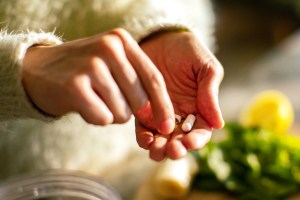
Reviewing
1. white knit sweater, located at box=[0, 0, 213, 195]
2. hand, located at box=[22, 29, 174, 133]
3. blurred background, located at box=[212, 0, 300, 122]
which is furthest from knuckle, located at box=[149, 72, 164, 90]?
blurred background, located at box=[212, 0, 300, 122]

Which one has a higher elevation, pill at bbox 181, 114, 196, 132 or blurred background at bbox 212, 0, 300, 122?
pill at bbox 181, 114, 196, 132

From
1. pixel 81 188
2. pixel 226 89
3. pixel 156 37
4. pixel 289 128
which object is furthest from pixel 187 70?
pixel 226 89

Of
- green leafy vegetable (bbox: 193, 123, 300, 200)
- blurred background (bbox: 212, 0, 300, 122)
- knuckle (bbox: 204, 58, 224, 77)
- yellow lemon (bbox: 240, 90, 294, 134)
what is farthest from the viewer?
blurred background (bbox: 212, 0, 300, 122)

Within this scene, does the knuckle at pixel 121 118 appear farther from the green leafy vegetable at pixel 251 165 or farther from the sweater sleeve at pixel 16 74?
the green leafy vegetable at pixel 251 165

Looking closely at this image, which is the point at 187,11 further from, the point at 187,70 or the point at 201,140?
the point at 201,140

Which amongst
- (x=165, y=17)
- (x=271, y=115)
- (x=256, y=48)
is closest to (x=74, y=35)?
(x=165, y=17)

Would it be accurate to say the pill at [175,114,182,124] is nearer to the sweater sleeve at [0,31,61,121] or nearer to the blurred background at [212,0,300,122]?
the sweater sleeve at [0,31,61,121]

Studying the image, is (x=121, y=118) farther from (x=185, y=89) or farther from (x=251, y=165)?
(x=251, y=165)
